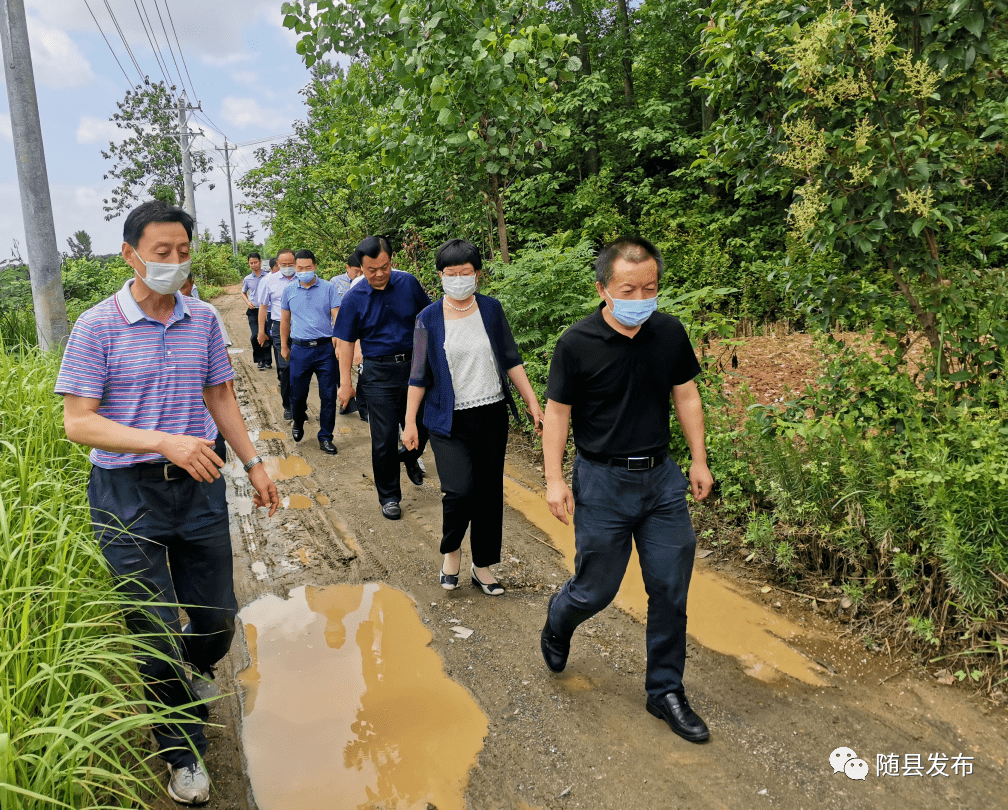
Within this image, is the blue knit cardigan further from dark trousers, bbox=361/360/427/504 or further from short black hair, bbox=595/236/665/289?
dark trousers, bbox=361/360/427/504

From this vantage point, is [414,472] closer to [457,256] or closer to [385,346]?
[385,346]

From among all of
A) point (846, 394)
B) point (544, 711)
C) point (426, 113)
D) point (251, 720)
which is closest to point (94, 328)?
point (251, 720)

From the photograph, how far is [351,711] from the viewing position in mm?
3539

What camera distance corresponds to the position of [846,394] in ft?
14.3

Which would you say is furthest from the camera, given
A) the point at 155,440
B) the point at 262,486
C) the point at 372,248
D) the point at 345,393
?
the point at 345,393

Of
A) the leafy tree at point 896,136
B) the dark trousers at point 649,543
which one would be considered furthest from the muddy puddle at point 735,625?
the leafy tree at point 896,136

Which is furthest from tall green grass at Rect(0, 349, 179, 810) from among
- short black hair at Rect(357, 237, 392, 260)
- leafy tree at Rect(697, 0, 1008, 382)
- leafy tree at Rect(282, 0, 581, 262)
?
leafy tree at Rect(282, 0, 581, 262)

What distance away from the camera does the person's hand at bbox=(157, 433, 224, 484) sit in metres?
2.58

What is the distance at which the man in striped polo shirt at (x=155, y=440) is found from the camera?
8.73 ft

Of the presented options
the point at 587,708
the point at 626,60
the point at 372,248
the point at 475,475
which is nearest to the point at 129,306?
the point at 475,475

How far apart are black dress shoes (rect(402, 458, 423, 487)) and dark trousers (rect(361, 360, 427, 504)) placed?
1.94ft

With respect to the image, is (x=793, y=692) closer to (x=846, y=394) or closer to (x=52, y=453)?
(x=846, y=394)

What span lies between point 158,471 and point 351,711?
1.54 m

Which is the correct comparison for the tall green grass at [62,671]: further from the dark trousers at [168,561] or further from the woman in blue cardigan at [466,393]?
the woman in blue cardigan at [466,393]
